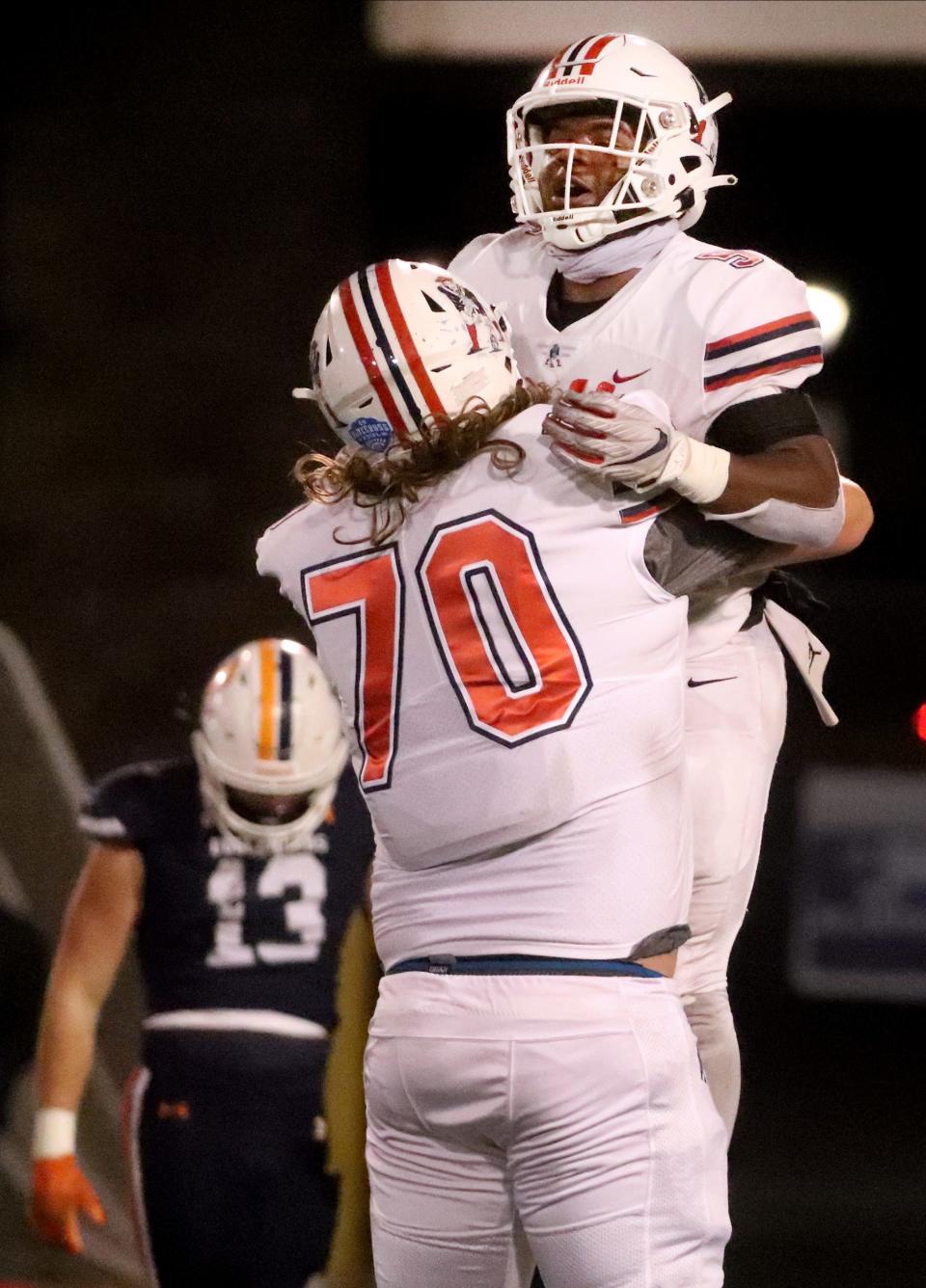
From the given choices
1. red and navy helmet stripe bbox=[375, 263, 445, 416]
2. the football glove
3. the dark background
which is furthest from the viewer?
the dark background

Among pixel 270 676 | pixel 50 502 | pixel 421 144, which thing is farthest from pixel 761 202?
pixel 50 502

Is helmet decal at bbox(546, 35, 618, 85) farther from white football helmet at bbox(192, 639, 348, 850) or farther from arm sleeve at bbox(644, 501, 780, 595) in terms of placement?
white football helmet at bbox(192, 639, 348, 850)

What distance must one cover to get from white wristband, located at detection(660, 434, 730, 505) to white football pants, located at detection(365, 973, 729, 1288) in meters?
0.44

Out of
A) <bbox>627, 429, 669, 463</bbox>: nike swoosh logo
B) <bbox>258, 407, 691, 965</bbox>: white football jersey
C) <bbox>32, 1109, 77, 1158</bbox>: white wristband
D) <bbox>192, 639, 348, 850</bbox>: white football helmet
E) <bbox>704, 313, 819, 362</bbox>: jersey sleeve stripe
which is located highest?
<bbox>704, 313, 819, 362</bbox>: jersey sleeve stripe

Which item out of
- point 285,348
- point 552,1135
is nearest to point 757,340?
point 552,1135

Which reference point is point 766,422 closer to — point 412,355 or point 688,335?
point 688,335

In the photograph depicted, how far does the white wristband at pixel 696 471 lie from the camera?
5.15ft

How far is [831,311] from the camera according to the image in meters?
3.13

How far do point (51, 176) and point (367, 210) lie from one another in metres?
0.61

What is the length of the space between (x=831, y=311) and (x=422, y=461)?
65.7 inches

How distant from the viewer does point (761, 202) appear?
10.2ft

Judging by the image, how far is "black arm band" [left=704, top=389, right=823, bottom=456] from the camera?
173 cm

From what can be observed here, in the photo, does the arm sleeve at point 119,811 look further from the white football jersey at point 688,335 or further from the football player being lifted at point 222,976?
the white football jersey at point 688,335

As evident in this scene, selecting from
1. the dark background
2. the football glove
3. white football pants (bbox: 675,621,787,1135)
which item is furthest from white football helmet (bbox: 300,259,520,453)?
the dark background
